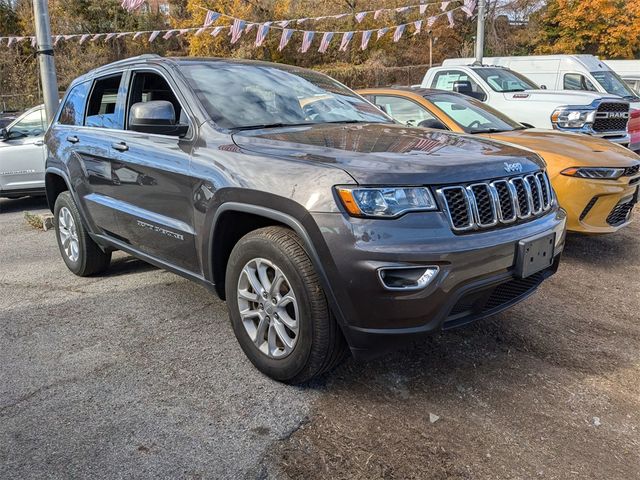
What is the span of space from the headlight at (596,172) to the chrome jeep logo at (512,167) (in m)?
2.16

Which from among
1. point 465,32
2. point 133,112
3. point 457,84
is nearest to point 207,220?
point 133,112

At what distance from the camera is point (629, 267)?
5.19 metres

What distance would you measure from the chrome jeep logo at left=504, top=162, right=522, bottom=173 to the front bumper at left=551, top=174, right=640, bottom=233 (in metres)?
2.13

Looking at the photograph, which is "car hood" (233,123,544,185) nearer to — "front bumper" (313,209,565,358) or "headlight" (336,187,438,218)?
"headlight" (336,187,438,218)

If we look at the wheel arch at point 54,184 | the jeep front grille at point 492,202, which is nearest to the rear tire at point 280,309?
the jeep front grille at point 492,202

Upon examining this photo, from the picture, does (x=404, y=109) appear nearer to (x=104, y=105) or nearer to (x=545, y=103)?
(x=545, y=103)

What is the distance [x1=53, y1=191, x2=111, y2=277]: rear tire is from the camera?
4863 mm

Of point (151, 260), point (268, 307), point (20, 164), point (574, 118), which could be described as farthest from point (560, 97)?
point (20, 164)

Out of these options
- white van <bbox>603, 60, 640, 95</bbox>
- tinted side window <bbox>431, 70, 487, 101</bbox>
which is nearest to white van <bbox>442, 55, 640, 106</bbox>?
tinted side window <bbox>431, 70, 487, 101</bbox>

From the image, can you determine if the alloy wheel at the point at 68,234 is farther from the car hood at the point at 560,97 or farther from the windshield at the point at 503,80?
the windshield at the point at 503,80

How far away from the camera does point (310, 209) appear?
264 cm

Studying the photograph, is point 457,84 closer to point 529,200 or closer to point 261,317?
point 529,200

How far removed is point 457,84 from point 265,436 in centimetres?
805

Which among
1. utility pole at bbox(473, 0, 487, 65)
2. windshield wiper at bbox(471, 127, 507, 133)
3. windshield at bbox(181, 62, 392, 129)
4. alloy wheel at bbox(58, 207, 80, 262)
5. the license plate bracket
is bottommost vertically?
alloy wheel at bbox(58, 207, 80, 262)
